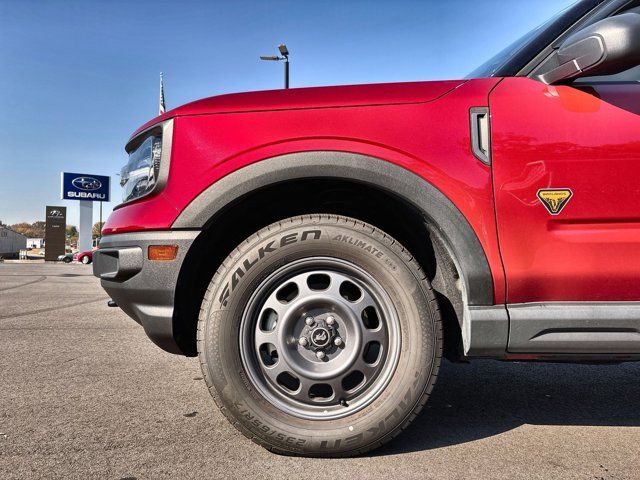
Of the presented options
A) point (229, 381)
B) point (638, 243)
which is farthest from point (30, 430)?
point (638, 243)

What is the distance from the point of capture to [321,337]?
5.72 feet

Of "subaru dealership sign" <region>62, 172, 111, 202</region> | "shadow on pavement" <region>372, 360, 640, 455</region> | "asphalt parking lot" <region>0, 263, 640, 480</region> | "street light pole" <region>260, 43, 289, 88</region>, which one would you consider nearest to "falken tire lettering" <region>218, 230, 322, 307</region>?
"asphalt parking lot" <region>0, 263, 640, 480</region>

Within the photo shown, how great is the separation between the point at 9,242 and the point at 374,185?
97000mm

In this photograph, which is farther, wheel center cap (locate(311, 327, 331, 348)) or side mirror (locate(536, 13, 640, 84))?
wheel center cap (locate(311, 327, 331, 348))

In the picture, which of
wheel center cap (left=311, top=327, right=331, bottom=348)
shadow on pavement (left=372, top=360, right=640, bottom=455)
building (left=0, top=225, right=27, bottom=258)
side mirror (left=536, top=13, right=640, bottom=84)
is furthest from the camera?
building (left=0, top=225, right=27, bottom=258)

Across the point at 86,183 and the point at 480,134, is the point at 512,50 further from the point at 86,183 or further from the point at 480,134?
the point at 86,183

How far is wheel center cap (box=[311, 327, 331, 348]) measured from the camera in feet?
5.71

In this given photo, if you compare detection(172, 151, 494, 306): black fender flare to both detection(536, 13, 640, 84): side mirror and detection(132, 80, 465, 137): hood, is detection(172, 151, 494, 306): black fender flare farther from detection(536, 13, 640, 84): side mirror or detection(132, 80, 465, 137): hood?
detection(536, 13, 640, 84): side mirror

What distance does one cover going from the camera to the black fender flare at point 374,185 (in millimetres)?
1695

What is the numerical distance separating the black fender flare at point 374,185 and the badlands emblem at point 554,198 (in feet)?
0.94

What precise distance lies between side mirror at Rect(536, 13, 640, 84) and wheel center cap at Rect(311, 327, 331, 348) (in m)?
1.35

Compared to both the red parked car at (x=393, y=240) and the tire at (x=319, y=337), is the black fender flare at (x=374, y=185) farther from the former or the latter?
the tire at (x=319, y=337)

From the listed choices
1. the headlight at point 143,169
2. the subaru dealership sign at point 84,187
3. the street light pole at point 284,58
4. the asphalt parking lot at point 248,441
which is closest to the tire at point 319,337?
the asphalt parking lot at point 248,441

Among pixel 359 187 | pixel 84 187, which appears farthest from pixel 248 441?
pixel 84 187
